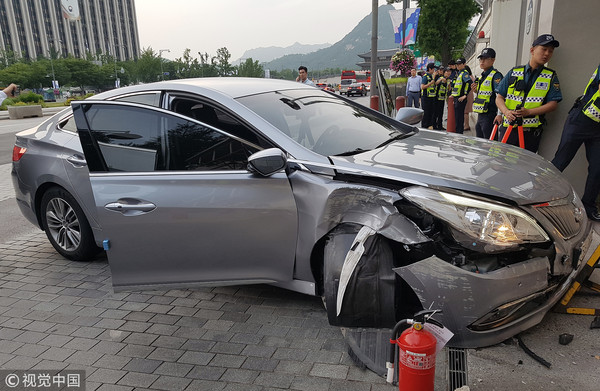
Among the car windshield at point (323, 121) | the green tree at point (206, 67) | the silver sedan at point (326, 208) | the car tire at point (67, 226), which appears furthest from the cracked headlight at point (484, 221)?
the green tree at point (206, 67)

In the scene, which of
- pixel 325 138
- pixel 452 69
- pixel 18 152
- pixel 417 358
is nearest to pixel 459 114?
pixel 452 69

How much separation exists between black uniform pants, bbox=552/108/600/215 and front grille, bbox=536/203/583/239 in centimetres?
230

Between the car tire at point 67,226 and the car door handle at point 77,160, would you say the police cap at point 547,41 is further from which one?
the car tire at point 67,226

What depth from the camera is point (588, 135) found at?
185 inches

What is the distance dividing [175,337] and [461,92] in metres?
8.20

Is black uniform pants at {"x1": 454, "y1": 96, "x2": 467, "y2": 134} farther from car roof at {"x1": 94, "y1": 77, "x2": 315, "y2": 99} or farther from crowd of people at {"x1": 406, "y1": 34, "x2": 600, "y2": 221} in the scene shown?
car roof at {"x1": 94, "y1": 77, "x2": 315, "y2": 99}

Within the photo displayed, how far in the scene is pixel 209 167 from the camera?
3123 mm

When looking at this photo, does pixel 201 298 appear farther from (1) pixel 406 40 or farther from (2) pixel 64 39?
(2) pixel 64 39

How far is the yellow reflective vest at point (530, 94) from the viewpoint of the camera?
5.05m

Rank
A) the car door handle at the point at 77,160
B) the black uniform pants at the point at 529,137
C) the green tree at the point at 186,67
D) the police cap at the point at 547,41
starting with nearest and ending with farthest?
the car door handle at the point at 77,160 < the police cap at the point at 547,41 < the black uniform pants at the point at 529,137 < the green tree at the point at 186,67

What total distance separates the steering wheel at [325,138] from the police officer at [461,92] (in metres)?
6.73

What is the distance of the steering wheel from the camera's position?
313 cm

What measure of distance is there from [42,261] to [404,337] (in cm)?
420

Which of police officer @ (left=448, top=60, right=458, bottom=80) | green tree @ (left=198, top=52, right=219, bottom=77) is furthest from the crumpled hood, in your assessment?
green tree @ (left=198, top=52, right=219, bottom=77)
